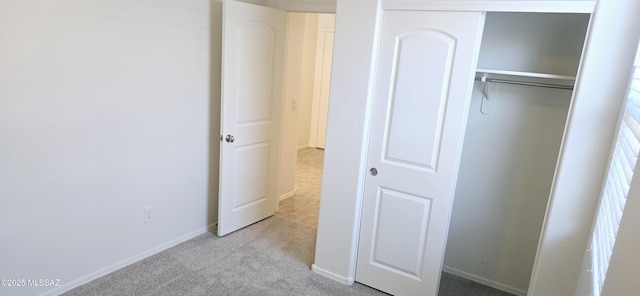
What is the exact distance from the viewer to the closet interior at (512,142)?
2.40 meters

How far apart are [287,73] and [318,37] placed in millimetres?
2829

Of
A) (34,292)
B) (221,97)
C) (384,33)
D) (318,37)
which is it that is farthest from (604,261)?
(318,37)

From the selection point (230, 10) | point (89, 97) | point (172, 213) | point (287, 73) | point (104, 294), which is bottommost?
point (104, 294)

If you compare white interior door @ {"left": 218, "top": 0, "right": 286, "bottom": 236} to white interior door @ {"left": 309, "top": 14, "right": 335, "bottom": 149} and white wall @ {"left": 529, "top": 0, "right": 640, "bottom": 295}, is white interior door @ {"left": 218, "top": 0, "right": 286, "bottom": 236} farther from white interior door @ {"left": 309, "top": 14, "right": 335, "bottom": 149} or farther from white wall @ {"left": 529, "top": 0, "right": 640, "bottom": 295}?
white interior door @ {"left": 309, "top": 14, "right": 335, "bottom": 149}

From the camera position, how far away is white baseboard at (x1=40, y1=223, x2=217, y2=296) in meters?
2.42

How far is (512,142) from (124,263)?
276 centimetres

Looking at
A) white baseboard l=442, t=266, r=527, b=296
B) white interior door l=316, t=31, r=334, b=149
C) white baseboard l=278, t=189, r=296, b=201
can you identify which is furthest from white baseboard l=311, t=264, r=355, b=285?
white interior door l=316, t=31, r=334, b=149

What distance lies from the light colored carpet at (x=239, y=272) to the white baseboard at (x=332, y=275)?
0.10 ft

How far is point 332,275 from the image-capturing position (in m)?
2.80

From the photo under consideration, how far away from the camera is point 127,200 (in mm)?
2689

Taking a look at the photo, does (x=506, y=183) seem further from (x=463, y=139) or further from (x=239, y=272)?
(x=239, y=272)

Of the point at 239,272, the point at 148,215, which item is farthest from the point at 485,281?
the point at 148,215

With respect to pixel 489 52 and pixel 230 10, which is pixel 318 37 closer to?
pixel 230 10

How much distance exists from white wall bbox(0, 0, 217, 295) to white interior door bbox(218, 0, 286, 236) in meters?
0.20
